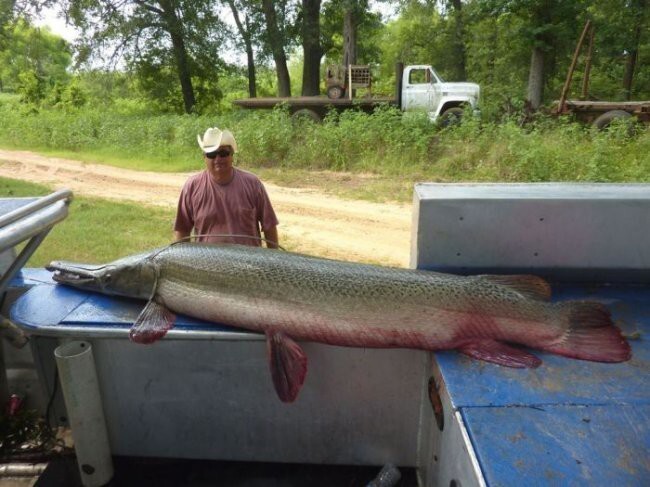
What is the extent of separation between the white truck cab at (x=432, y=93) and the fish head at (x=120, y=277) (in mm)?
14854

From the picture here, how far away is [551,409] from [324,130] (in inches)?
492

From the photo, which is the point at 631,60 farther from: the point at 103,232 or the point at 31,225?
the point at 31,225

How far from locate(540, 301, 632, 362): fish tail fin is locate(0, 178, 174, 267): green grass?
5959 mm

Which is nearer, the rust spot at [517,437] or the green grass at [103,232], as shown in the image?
the rust spot at [517,437]

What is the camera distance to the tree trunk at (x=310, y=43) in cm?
2425

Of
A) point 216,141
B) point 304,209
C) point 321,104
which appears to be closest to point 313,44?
point 321,104

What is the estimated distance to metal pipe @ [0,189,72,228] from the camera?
242 centimetres

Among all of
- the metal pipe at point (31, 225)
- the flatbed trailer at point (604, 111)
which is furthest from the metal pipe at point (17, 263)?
the flatbed trailer at point (604, 111)

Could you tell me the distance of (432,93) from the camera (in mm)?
17266

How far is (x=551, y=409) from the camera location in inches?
75.5

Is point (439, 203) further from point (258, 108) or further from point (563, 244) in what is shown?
point (258, 108)

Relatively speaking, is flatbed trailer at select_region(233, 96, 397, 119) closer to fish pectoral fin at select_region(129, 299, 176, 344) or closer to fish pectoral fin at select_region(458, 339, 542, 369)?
fish pectoral fin at select_region(129, 299, 176, 344)

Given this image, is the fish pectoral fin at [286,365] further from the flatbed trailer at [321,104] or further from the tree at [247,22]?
the tree at [247,22]

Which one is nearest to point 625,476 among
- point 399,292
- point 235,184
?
point 399,292
